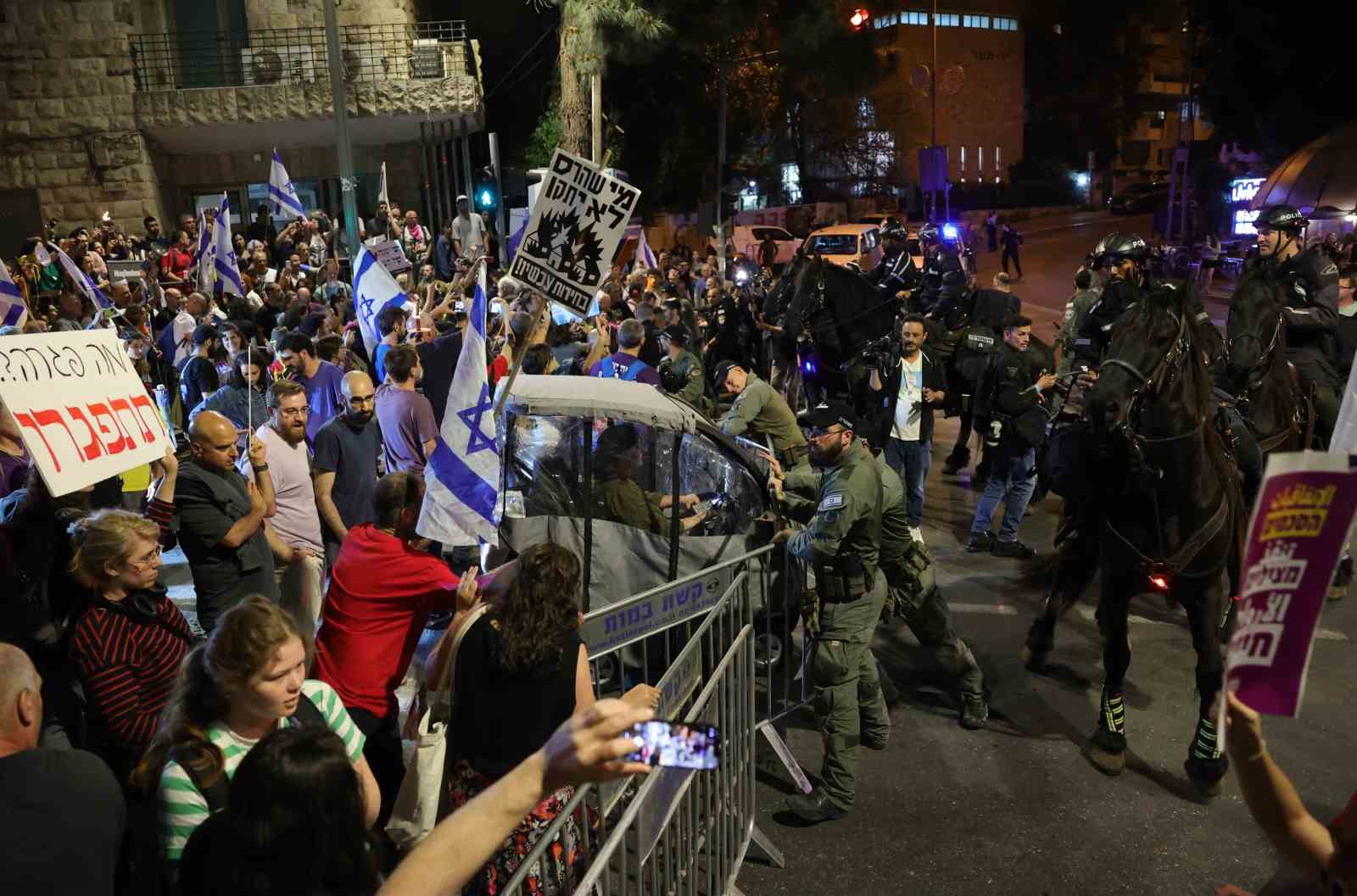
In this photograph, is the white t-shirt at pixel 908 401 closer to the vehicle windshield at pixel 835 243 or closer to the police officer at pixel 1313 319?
the police officer at pixel 1313 319

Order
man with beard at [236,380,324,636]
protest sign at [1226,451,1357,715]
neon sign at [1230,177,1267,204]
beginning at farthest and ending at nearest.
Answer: neon sign at [1230,177,1267,204] → man with beard at [236,380,324,636] → protest sign at [1226,451,1357,715]

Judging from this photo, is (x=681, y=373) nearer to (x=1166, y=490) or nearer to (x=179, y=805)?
(x=1166, y=490)

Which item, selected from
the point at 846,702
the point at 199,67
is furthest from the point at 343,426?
the point at 199,67

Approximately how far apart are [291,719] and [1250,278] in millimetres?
7509

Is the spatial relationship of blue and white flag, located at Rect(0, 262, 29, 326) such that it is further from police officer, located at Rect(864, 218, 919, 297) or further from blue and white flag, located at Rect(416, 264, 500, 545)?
police officer, located at Rect(864, 218, 919, 297)

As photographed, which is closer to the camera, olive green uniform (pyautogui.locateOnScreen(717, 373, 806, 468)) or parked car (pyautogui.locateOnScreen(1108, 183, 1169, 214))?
olive green uniform (pyautogui.locateOnScreen(717, 373, 806, 468))

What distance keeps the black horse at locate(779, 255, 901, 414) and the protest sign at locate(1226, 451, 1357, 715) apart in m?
10.4

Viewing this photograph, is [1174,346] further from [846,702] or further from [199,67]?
[199,67]

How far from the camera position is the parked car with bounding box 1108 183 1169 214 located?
166 ft

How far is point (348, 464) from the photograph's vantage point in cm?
658

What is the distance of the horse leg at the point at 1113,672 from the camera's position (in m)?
5.84

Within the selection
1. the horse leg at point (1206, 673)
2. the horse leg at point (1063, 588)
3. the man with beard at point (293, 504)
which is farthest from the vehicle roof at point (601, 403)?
the horse leg at point (1206, 673)

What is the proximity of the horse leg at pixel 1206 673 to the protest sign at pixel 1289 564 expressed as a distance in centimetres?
361

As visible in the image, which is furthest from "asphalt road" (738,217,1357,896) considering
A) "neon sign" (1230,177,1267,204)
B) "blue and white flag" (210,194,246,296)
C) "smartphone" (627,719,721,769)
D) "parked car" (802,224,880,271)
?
"neon sign" (1230,177,1267,204)
